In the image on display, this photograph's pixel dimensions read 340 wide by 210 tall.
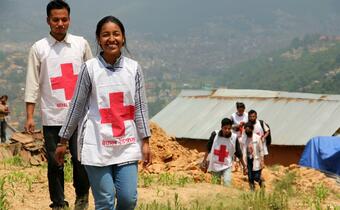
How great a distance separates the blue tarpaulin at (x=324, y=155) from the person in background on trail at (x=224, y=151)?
20.2ft

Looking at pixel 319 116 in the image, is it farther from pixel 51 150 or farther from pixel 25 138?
pixel 51 150

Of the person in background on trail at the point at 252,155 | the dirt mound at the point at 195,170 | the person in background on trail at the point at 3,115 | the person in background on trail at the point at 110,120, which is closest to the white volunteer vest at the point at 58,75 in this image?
the person in background on trail at the point at 110,120

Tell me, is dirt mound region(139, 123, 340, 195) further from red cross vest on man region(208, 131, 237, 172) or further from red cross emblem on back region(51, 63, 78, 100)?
red cross emblem on back region(51, 63, 78, 100)

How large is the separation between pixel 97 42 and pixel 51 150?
144 centimetres

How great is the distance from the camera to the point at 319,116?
2209 centimetres

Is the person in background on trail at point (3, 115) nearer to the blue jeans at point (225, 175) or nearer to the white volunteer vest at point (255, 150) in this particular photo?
the white volunteer vest at point (255, 150)

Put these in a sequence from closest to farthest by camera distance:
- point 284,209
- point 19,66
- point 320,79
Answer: point 284,209 → point 320,79 → point 19,66

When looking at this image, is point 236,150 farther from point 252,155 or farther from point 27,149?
point 27,149

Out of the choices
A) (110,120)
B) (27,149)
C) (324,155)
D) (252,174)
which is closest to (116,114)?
(110,120)

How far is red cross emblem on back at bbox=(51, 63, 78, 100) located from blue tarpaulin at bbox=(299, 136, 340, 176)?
10.8 meters

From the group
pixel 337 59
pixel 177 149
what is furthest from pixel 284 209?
pixel 337 59

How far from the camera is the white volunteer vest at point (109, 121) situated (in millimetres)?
4449

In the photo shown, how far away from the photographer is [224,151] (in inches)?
386

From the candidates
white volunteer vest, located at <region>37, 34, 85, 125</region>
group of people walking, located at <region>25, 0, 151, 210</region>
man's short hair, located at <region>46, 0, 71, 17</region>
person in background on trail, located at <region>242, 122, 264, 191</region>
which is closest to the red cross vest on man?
person in background on trail, located at <region>242, 122, 264, 191</region>
